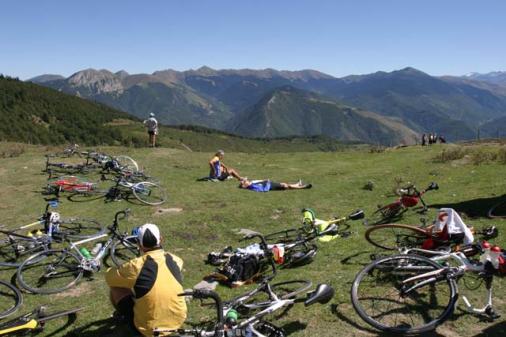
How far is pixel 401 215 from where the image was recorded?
16297mm

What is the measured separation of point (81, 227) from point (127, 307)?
867cm

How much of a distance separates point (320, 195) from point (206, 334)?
51.2ft

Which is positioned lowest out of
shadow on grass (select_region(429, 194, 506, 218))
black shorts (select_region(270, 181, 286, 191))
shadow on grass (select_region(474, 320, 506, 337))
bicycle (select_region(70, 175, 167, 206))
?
black shorts (select_region(270, 181, 286, 191))

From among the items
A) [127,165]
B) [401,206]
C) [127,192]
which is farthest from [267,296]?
[127,165]

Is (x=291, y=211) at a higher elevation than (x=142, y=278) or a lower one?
lower

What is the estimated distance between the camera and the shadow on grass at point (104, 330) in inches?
344

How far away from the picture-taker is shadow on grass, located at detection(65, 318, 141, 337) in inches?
344

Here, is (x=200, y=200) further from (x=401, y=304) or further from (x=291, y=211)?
(x=401, y=304)

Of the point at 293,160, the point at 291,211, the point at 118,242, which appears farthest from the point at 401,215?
the point at 293,160

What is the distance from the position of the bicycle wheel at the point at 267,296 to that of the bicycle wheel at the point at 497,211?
831 centimetres

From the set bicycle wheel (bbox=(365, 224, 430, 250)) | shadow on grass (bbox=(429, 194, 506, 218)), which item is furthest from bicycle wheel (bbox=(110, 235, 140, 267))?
shadow on grass (bbox=(429, 194, 506, 218))

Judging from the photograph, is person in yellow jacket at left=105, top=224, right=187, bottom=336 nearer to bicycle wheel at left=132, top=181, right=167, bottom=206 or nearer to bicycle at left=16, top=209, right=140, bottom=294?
bicycle at left=16, top=209, right=140, bottom=294

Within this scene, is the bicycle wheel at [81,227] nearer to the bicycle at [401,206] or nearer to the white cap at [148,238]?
the white cap at [148,238]

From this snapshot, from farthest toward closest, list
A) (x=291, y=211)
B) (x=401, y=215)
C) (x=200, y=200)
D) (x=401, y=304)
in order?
(x=200, y=200)
(x=291, y=211)
(x=401, y=215)
(x=401, y=304)
